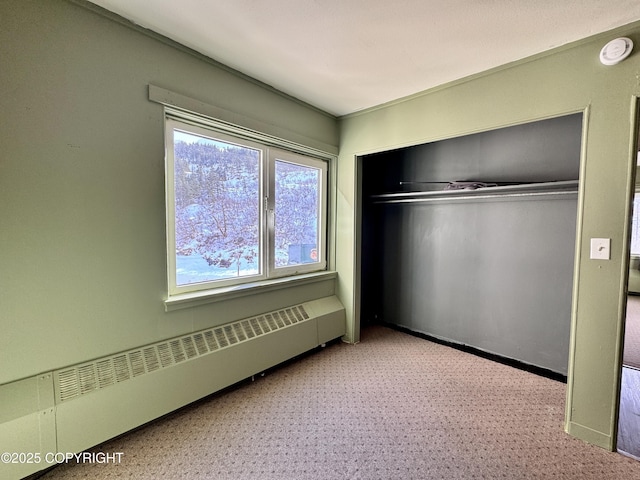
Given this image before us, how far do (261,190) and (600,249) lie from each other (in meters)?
2.38

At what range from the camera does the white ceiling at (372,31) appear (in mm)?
1450

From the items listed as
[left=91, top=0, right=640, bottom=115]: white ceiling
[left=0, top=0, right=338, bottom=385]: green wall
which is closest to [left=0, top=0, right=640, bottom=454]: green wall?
[left=0, top=0, right=338, bottom=385]: green wall

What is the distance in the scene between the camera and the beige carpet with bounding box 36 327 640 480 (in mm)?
1460

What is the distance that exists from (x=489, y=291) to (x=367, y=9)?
8.39ft

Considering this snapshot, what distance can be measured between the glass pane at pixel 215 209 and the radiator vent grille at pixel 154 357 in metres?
0.40

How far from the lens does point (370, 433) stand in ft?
5.66

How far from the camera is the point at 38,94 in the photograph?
53.2 inches

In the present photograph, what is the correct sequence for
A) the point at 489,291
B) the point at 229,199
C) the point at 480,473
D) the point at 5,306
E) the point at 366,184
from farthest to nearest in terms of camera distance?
the point at 366,184 → the point at 489,291 → the point at 229,199 → the point at 480,473 → the point at 5,306

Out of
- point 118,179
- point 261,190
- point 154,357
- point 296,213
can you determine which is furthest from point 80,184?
point 296,213

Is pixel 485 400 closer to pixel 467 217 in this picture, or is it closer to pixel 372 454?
pixel 372 454

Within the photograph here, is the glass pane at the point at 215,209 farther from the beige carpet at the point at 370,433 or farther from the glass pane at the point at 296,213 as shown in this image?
the beige carpet at the point at 370,433

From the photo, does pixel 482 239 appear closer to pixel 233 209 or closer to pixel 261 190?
pixel 261 190

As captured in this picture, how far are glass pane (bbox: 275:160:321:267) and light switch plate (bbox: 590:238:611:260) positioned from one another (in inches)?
86.2

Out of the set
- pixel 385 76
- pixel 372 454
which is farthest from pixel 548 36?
pixel 372 454
